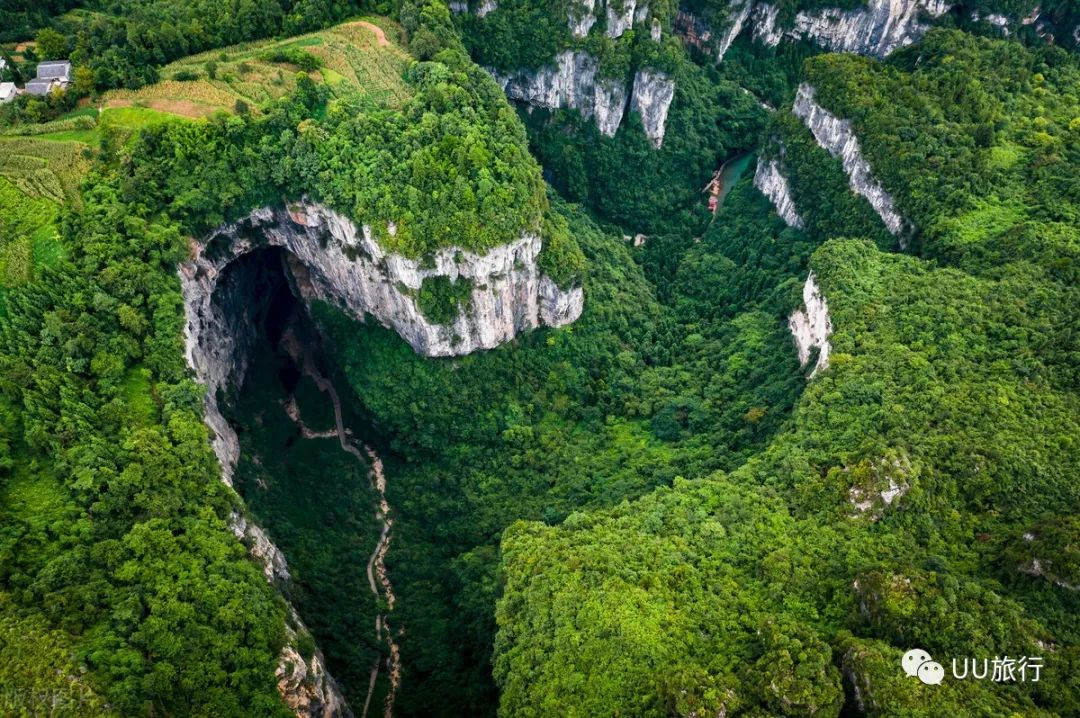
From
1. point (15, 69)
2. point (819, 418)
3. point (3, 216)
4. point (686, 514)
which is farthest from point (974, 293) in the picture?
point (15, 69)

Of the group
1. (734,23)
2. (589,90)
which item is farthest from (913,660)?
(734,23)

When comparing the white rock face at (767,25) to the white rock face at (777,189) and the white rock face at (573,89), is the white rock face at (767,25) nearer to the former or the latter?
the white rock face at (777,189)

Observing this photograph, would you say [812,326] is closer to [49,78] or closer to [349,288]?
[349,288]

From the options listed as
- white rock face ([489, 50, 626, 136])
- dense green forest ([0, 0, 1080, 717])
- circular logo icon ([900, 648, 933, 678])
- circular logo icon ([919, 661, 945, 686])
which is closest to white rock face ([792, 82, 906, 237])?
dense green forest ([0, 0, 1080, 717])

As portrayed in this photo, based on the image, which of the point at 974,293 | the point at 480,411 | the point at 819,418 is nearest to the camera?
the point at 819,418

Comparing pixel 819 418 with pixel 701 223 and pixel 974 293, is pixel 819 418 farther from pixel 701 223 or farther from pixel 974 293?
pixel 701 223

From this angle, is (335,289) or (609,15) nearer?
(335,289)

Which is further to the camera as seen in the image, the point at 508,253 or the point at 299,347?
the point at 299,347
